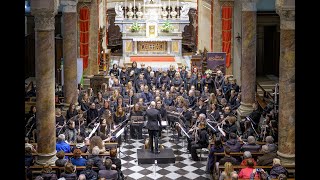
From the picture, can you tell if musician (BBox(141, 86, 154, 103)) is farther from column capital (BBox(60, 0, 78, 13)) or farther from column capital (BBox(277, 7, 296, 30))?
column capital (BBox(277, 7, 296, 30))

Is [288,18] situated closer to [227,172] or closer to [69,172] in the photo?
[227,172]

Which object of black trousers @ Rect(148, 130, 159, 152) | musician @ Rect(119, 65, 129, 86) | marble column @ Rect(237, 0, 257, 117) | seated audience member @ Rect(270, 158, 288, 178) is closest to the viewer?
seated audience member @ Rect(270, 158, 288, 178)

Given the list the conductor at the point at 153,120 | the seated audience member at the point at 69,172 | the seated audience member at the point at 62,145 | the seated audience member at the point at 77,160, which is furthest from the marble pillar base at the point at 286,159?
the seated audience member at the point at 62,145

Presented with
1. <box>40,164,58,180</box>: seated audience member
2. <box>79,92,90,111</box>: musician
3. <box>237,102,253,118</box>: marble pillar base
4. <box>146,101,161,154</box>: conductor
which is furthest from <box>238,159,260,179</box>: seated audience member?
<box>79,92,90,111</box>: musician

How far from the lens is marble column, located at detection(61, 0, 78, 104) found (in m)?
20.6

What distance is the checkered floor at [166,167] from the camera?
16453 millimetres

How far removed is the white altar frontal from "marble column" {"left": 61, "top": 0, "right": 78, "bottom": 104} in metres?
15.0

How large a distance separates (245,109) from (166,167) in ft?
15.5

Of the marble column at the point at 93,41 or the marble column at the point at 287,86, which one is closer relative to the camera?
the marble column at the point at 287,86

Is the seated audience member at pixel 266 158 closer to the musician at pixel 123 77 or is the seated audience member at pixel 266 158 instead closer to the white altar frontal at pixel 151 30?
the musician at pixel 123 77

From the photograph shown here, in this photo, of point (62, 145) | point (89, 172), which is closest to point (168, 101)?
point (62, 145)

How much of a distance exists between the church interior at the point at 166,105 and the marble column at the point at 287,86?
0.02 metres

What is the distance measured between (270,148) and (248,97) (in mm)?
5938

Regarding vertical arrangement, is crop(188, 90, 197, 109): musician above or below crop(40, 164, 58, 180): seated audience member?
above
